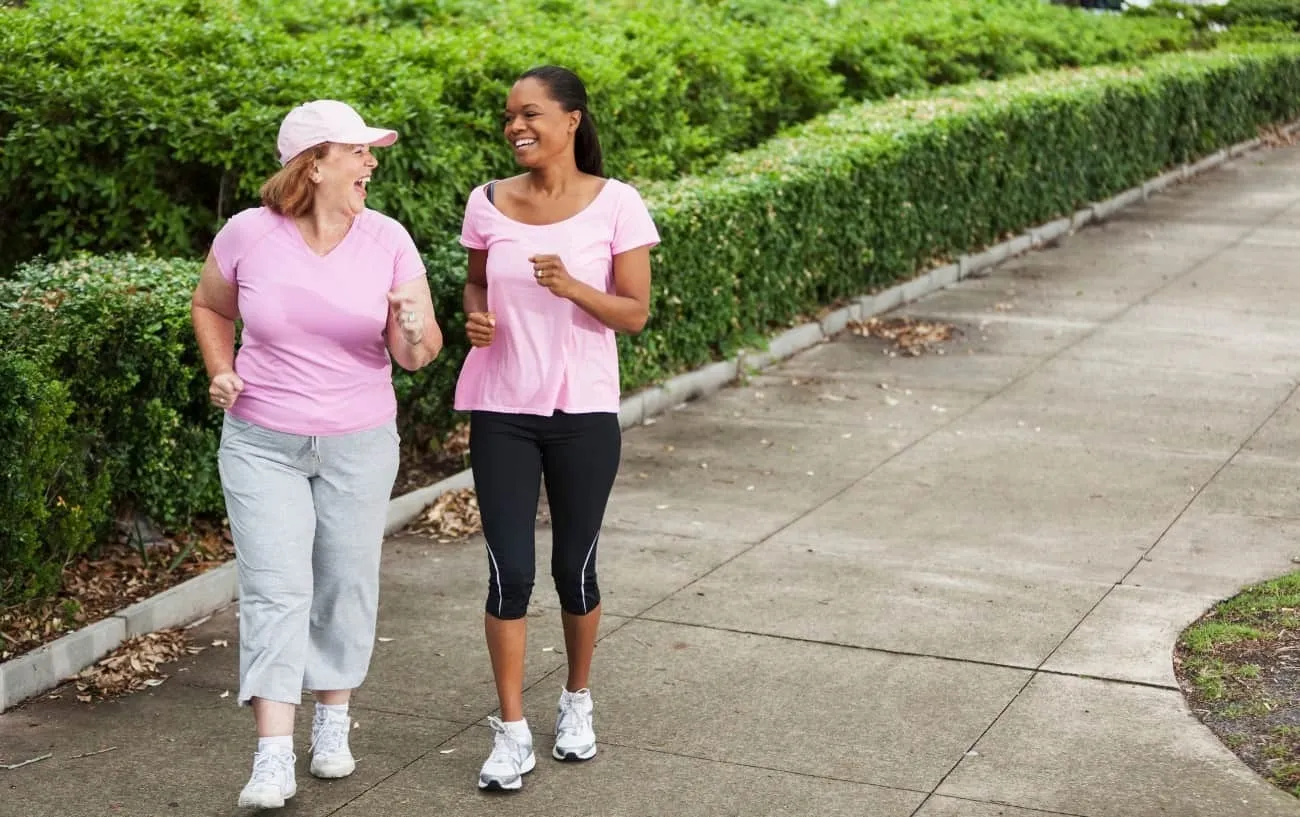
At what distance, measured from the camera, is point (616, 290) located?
5.29 metres

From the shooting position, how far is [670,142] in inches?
496

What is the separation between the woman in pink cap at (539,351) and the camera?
5203 millimetres

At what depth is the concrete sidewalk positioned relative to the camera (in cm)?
529

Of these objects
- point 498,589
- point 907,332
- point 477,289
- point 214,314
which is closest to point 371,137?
point 477,289

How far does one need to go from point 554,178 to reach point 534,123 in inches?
7.0

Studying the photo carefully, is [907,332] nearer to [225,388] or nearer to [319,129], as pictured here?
[319,129]

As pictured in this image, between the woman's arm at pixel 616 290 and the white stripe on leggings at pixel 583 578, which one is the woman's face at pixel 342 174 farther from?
the white stripe on leggings at pixel 583 578

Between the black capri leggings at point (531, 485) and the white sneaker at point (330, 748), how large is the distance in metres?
0.56

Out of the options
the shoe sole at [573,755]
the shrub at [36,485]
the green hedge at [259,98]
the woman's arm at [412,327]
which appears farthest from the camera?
the green hedge at [259,98]

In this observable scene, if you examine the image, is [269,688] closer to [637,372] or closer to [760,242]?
[637,372]

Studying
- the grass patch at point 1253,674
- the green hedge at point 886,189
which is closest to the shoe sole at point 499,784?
the grass patch at point 1253,674

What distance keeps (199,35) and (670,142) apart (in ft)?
13.0

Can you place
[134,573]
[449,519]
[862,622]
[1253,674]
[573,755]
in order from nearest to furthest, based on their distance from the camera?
[573,755]
[1253,674]
[862,622]
[134,573]
[449,519]

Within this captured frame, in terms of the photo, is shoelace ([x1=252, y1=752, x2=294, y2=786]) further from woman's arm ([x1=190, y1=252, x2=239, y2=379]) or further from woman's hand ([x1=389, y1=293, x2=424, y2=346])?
woman's hand ([x1=389, y1=293, x2=424, y2=346])
